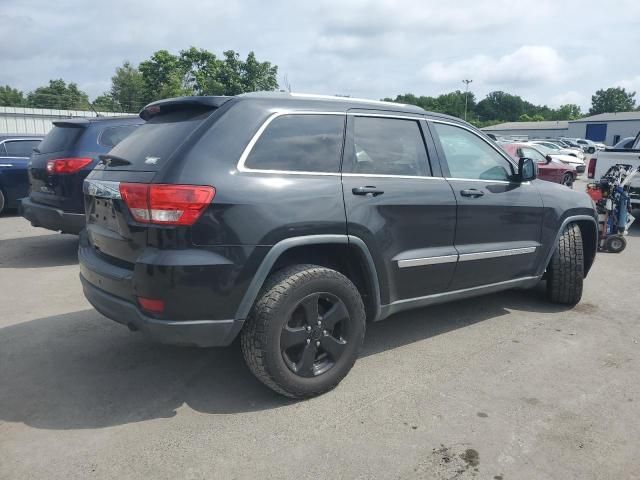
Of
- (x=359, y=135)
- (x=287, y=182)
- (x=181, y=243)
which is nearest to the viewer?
(x=181, y=243)

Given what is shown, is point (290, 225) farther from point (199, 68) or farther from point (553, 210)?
point (199, 68)

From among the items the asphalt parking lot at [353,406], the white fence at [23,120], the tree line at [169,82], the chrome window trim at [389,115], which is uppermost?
the tree line at [169,82]

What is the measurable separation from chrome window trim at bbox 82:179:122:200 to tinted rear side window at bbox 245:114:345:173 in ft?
2.66

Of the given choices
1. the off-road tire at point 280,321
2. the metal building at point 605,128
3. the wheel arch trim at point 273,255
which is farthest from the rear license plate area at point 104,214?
the metal building at point 605,128

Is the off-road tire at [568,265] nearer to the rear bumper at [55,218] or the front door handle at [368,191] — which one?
the front door handle at [368,191]

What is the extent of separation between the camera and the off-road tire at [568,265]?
196 inches

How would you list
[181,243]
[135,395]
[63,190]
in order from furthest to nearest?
1. [63,190]
2. [135,395]
3. [181,243]

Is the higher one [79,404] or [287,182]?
[287,182]

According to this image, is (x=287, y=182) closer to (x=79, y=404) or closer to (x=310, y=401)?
(x=310, y=401)

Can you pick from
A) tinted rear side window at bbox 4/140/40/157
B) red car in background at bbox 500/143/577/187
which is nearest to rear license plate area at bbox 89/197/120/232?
tinted rear side window at bbox 4/140/40/157

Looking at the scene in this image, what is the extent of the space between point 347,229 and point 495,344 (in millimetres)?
1768

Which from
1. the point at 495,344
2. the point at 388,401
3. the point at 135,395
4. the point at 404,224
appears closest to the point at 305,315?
the point at 388,401

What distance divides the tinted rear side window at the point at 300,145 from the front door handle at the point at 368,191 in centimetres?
18

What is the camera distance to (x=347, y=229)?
3.27 metres
